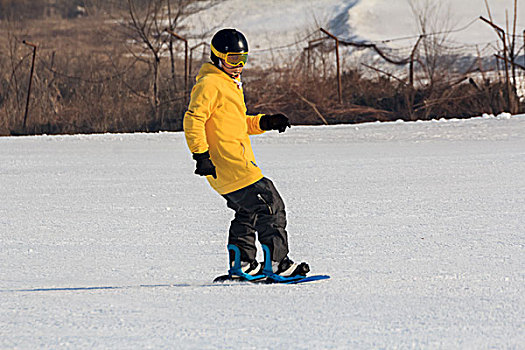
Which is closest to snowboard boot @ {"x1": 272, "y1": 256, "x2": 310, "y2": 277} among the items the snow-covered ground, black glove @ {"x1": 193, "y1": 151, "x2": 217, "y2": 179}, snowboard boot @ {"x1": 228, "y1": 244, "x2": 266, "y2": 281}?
snowboard boot @ {"x1": 228, "y1": 244, "x2": 266, "y2": 281}

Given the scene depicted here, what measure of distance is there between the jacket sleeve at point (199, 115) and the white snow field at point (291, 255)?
2.20ft

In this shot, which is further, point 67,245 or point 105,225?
point 105,225

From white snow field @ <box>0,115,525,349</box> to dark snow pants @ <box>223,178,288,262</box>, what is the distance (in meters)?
0.24

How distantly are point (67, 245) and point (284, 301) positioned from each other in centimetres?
224

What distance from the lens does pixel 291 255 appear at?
15.3 feet

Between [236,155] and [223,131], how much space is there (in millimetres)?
130

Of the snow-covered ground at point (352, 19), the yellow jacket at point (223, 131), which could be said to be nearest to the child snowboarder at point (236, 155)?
the yellow jacket at point (223, 131)

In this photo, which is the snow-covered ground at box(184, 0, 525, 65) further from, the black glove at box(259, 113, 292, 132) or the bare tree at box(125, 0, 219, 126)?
the black glove at box(259, 113, 292, 132)

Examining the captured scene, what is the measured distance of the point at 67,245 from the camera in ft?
16.8

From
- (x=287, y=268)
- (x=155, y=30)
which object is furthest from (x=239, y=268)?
(x=155, y=30)

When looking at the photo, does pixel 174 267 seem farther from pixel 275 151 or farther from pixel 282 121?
pixel 275 151

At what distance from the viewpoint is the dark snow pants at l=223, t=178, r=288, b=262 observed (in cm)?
376

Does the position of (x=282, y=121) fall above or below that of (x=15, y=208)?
above

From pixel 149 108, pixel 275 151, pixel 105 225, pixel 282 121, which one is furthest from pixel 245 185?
pixel 149 108
